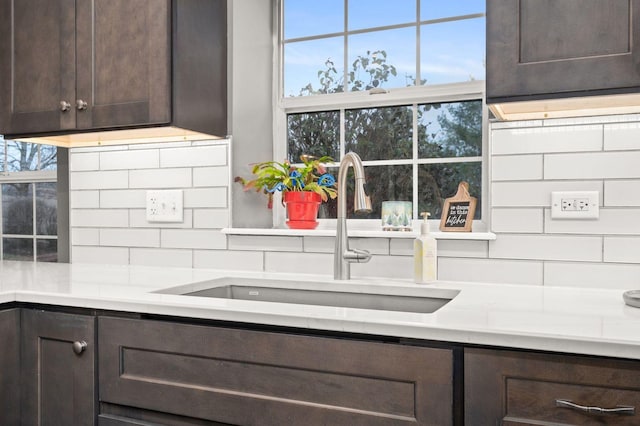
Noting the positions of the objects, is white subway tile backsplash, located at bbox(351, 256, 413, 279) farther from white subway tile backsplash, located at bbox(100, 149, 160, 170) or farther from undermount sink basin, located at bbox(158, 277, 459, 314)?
white subway tile backsplash, located at bbox(100, 149, 160, 170)

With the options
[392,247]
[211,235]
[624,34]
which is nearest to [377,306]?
[392,247]

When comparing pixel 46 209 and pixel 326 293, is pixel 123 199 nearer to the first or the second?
pixel 46 209

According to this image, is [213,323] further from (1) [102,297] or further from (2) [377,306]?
(2) [377,306]

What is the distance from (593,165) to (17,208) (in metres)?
2.63

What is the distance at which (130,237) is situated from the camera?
7.89ft

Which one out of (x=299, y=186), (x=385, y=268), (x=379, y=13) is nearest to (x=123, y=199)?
(x=299, y=186)

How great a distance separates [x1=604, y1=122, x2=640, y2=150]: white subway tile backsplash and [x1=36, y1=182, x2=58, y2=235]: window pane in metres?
2.43

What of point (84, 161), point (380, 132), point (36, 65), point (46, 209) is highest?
point (36, 65)

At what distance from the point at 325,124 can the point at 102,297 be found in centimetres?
118

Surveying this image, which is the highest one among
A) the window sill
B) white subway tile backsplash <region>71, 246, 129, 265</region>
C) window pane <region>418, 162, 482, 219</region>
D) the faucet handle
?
window pane <region>418, 162, 482, 219</region>

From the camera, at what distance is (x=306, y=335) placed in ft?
4.25

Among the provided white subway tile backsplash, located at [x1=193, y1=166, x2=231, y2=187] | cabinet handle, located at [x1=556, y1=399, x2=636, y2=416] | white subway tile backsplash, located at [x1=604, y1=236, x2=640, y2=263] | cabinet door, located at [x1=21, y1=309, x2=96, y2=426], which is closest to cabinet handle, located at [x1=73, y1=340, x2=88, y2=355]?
cabinet door, located at [x1=21, y1=309, x2=96, y2=426]

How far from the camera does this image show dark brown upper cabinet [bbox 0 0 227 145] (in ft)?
6.45

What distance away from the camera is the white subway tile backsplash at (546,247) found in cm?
172
